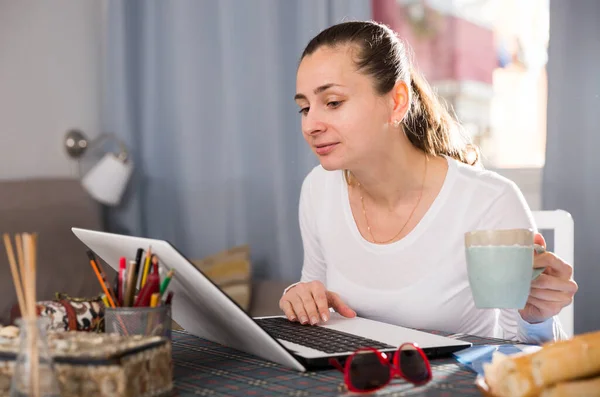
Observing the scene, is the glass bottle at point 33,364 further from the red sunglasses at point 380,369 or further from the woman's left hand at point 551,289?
the woman's left hand at point 551,289

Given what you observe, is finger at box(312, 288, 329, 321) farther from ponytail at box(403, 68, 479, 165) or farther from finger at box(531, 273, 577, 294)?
ponytail at box(403, 68, 479, 165)

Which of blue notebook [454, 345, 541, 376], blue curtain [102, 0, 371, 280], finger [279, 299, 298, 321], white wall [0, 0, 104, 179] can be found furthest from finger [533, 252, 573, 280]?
white wall [0, 0, 104, 179]

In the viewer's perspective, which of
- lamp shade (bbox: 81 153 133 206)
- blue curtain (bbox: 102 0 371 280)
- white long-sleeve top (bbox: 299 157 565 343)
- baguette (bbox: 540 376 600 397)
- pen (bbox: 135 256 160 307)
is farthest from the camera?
lamp shade (bbox: 81 153 133 206)

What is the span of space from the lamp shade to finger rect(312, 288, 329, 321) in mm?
1999

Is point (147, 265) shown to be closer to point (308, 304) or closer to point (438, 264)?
point (308, 304)

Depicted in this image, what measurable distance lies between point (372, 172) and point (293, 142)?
1.22 metres

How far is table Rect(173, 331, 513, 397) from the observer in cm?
82

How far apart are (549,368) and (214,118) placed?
2560 mm

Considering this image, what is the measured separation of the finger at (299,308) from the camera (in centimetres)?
120

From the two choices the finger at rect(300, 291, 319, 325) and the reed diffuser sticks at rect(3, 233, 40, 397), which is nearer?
the reed diffuser sticks at rect(3, 233, 40, 397)

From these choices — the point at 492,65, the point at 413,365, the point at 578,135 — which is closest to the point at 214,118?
the point at 492,65

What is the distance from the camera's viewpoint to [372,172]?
167cm

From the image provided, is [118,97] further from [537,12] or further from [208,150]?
[537,12]

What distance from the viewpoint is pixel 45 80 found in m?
3.24
